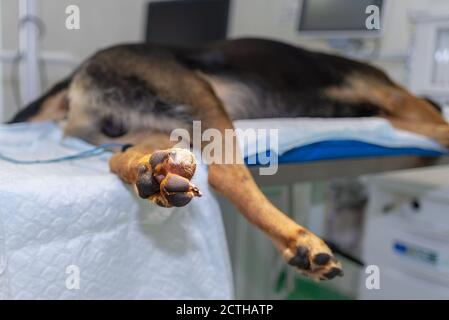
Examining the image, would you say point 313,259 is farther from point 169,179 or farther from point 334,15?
point 334,15

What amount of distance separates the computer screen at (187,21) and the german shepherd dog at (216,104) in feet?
2.64

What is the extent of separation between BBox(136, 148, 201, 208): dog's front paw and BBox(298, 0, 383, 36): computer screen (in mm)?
1295

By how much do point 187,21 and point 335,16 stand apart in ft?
2.27

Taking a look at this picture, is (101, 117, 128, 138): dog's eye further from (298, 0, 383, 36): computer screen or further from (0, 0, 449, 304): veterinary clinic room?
(298, 0, 383, 36): computer screen

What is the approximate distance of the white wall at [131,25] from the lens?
163cm

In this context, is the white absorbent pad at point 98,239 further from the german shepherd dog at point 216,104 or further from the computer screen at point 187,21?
the computer screen at point 187,21

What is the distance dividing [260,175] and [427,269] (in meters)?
0.81

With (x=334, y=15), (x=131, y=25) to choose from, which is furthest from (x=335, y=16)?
(x=131, y=25)

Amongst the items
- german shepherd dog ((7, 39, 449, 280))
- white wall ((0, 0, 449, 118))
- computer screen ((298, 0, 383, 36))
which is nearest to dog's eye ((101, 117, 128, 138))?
german shepherd dog ((7, 39, 449, 280))

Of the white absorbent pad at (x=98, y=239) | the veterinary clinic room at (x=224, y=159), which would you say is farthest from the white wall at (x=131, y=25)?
the white absorbent pad at (x=98, y=239)

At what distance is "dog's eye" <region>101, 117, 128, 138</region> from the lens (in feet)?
3.31

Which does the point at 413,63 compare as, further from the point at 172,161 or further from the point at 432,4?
the point at 172,161

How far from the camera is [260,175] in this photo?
90 centimetres

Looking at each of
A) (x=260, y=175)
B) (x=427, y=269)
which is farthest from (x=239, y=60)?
(x=427, y=269)
